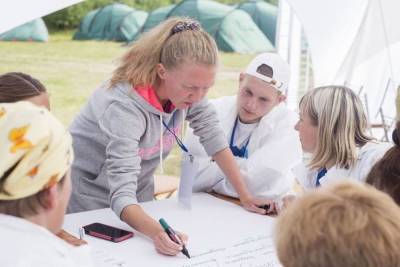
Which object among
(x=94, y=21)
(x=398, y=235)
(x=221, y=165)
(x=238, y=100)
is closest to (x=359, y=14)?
(x=238, y=100)

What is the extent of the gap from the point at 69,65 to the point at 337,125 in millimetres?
6577

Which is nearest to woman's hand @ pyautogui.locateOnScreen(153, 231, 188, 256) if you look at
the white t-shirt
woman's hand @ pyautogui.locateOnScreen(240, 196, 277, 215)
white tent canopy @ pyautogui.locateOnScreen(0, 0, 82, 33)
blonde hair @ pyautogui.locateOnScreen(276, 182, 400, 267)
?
woman's hand @ pyautogui.locateOnScreen(240, 196, 277, 215)

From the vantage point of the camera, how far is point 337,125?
1801mm

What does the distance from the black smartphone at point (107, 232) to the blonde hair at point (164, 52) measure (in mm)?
420

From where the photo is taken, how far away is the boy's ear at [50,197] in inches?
35.6

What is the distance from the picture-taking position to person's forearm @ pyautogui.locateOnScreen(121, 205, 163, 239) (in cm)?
152

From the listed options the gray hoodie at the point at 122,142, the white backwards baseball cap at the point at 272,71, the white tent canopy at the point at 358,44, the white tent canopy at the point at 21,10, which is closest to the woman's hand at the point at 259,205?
the gray hoodie at the point at 122,142

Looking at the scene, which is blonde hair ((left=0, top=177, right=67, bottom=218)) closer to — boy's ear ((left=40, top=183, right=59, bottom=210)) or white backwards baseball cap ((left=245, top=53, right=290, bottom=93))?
boy's ear ((left=40, top=183, right=59, bottom=210))

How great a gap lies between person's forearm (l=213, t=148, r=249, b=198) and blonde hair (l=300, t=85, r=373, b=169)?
27cm

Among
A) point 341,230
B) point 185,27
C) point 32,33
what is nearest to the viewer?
point 341,230

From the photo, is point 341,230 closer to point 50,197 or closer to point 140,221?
point 50,197

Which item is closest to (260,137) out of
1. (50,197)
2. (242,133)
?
(242,133)

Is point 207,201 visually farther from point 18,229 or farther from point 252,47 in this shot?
point 252,47

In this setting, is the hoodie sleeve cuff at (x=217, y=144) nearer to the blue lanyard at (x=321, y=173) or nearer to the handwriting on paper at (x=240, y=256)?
the blue lanyard at (x=321, y=173)
